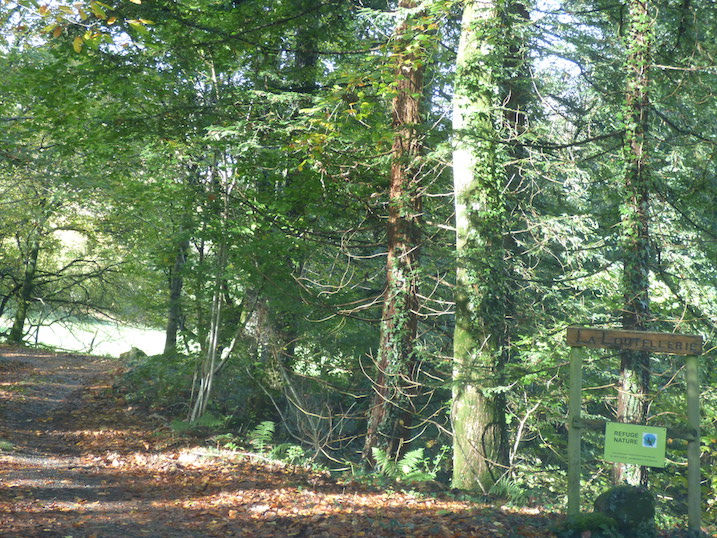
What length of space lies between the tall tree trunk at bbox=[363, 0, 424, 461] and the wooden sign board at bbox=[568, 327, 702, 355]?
379 cm

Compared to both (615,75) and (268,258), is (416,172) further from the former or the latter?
(615,75)

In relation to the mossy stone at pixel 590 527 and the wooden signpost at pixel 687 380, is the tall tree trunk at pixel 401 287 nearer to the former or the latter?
the wooden signpost at pixel 687 380

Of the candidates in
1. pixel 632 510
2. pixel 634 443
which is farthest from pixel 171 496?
pixel 634 443

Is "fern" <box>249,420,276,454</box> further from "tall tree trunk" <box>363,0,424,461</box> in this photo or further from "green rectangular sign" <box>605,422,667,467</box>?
"green rectangular sign" <box>605,422,667,467</box>

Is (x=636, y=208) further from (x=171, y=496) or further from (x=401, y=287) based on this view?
(x=171, y=496)

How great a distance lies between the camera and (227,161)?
1123 centimetres

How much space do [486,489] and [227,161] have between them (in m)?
6.97

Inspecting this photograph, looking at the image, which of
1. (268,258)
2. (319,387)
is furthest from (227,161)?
(319,387)

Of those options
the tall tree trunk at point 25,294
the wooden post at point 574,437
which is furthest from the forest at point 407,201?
the tall tree trunk at point 25,294

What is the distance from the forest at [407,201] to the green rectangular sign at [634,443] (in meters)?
1.98

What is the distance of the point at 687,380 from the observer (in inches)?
226

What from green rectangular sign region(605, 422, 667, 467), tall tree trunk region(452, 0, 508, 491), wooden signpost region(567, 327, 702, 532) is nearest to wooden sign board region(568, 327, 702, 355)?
wooden signpost region(567, 327, 702, 532)

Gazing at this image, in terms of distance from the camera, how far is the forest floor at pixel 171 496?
5906 mm

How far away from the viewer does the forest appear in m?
8.52
